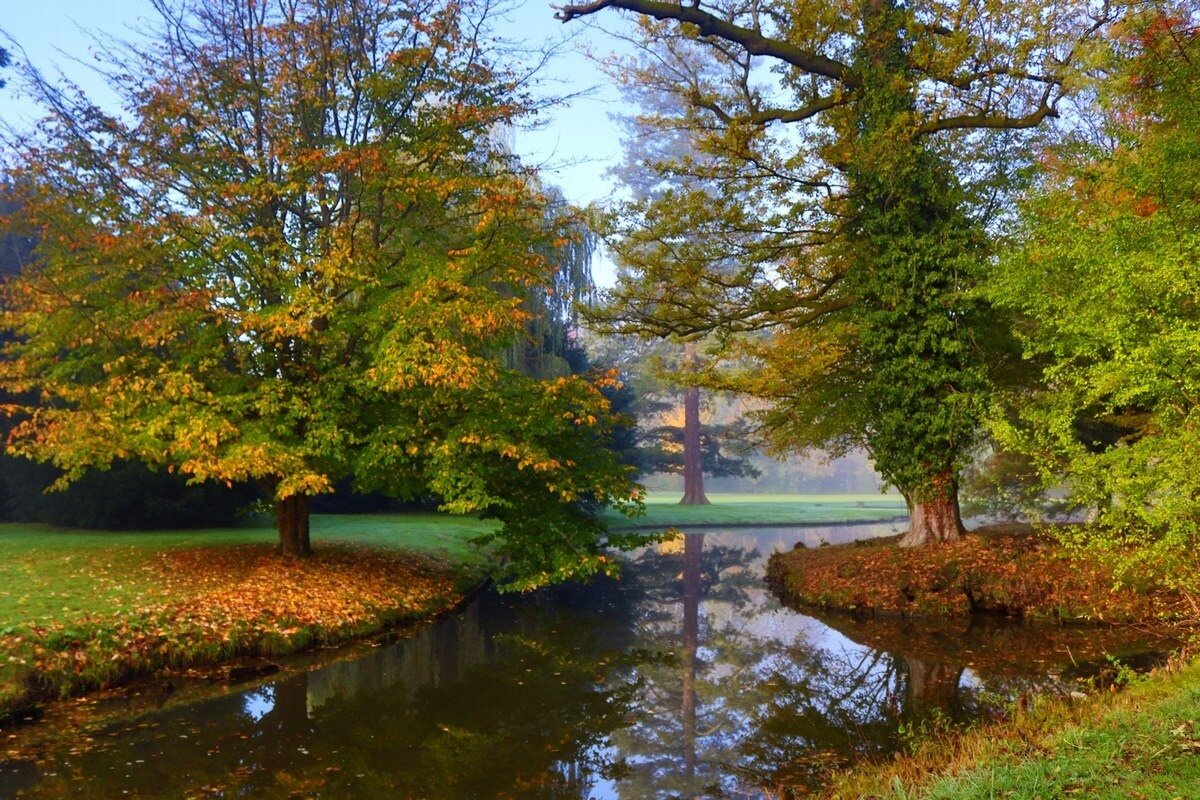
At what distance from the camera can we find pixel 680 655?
1254 centimetres

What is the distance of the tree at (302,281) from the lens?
12.4m

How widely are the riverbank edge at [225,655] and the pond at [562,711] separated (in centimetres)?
29

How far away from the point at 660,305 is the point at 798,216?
11.1 feet

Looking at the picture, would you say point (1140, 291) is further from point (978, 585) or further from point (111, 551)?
point (111, 551)

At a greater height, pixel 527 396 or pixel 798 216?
pixel 798 216

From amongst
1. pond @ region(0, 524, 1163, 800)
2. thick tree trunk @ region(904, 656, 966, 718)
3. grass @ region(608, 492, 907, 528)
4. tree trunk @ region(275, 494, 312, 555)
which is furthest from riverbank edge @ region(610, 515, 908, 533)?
thick tree trunk @ region(904, 656, 966, 718)

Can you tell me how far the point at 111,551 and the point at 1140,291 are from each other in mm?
16728

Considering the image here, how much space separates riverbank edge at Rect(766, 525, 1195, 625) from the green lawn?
862cm

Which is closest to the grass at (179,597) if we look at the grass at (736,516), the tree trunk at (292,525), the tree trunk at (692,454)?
the tree trunk at (292,525)

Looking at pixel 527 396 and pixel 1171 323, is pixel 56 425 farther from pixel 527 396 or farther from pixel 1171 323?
pixel 1171 323

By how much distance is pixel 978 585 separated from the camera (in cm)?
1561

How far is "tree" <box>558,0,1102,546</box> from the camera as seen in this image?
15.9 m

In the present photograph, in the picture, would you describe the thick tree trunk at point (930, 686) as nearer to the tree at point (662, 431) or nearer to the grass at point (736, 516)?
the grass at point (736, 516)

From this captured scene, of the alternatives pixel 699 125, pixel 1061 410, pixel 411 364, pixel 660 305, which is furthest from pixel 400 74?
pixel 1061 410
